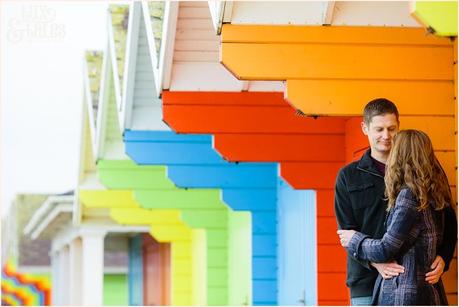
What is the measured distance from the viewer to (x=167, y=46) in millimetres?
9438

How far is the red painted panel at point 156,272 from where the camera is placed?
1995cm

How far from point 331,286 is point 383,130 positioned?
10.4 ft

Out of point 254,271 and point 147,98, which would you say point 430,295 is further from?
point 147,98

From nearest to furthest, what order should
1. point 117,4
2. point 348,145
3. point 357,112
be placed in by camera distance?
point 357,112 → point 348,145 → point 117,4

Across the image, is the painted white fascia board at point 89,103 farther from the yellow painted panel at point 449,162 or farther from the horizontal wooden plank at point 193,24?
the yellow painted panel at point 449,162

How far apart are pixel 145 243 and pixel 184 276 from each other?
6306mm

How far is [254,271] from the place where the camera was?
1173cm

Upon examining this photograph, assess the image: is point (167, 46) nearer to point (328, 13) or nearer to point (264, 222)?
point (328, 13)

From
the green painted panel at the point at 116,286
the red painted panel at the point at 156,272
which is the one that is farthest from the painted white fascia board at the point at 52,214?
the green painted panel at the point at 116,286

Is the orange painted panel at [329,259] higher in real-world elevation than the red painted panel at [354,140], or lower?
lower

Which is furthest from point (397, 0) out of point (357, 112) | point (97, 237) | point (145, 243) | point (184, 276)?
point (145, 243)

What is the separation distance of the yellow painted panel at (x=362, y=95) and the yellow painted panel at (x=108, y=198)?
1038 cm

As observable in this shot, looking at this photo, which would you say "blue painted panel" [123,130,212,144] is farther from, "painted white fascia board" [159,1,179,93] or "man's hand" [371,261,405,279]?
"man's hand" [371,261,405,279]

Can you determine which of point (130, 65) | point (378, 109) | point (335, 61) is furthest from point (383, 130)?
point (130, 65)
